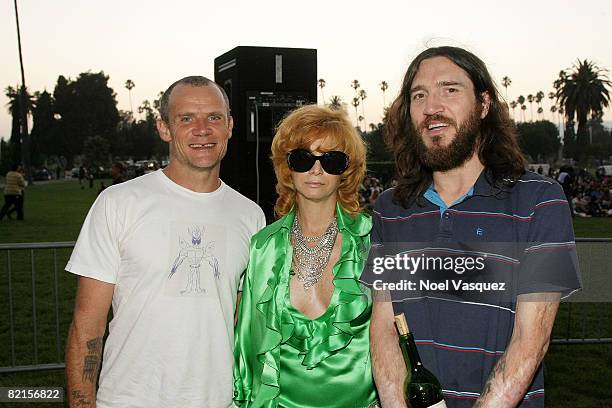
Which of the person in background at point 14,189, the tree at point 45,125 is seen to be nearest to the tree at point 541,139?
the tree at point 45,125

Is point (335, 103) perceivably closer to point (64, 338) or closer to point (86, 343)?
point (86, 343)

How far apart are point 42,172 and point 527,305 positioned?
67.9 meters

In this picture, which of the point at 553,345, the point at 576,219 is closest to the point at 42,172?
the point at 576,219

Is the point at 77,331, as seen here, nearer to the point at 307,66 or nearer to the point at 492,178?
the point at 492,178

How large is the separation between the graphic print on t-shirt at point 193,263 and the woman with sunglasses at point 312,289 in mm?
244

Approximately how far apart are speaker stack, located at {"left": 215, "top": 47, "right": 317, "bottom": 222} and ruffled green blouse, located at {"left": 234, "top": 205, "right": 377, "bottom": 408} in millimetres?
1997

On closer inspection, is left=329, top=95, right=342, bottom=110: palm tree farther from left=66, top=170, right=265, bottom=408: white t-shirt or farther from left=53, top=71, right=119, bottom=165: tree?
left=53, top=71, right=119, bottom=165: tree

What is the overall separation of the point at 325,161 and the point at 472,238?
2.95 feet

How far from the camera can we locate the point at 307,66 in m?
4.66

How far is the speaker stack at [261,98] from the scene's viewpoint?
457cm

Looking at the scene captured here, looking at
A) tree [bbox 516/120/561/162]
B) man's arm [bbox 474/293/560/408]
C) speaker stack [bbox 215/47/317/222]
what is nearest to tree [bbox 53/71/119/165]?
tree [bbox 516/120/561/162]

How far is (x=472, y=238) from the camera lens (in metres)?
2.15

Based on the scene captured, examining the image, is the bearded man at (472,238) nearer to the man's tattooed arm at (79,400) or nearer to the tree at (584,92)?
the man's tattooed arm at (79,400)

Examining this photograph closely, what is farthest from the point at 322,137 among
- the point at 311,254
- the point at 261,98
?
the point at 261,98
